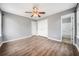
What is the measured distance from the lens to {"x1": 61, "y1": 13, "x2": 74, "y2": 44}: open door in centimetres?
173

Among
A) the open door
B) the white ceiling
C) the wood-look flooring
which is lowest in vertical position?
the wood-look flooring

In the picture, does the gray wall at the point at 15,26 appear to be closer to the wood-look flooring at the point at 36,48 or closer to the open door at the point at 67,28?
the wood-look flooring at the point at 36,48

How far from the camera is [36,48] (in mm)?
1772

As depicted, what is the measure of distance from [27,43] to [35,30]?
342 millimetres

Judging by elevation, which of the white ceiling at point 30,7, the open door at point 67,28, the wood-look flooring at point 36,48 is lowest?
the wood-look flooring at point 36,48

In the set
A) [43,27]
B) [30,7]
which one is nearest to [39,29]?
[43,27]

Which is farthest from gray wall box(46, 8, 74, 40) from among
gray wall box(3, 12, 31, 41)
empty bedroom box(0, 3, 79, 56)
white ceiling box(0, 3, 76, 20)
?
gray wall box(3, 12, 31, 41)

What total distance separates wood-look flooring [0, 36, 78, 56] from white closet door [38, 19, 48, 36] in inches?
6.3

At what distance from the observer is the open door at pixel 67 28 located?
5.68ft

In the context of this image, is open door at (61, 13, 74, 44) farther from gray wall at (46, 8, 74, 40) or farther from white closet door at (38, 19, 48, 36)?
white closet door at (38, 19, 48, 36)

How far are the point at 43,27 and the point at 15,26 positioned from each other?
63 centimetres

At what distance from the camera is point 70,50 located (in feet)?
5.61

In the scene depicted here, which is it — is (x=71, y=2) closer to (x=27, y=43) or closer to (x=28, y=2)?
(x=28, y=2)

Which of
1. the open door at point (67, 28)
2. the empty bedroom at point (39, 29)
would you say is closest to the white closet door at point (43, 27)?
the empty bedroom at point (39, 29)
